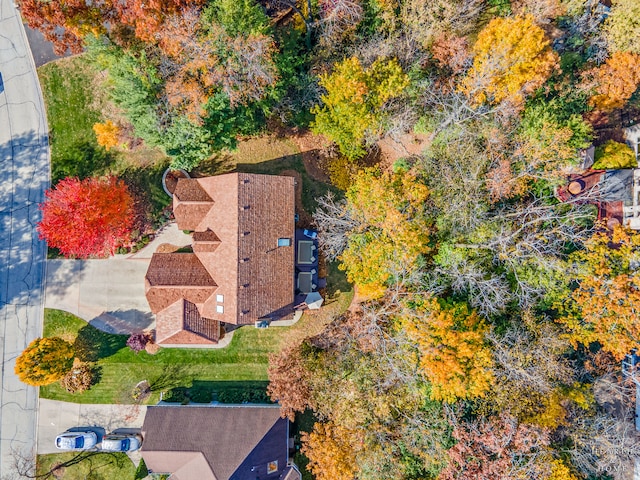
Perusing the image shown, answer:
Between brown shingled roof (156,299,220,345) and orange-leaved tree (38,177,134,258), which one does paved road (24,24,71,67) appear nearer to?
orange-leaved tree (38,177,134,258)

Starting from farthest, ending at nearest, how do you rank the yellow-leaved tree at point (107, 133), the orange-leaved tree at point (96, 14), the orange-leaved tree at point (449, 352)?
the yellow-leaved tree at point (107, 133), the orange-leaved tree at point (96, 14), the orange-leaved tree at point (449, 352)

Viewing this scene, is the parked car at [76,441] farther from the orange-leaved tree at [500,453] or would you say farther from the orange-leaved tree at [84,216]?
the orange-leaved tree at [500,453]

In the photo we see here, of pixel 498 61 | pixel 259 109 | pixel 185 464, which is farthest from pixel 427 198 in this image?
pixel 185 464

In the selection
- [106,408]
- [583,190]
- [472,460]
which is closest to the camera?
[472,460]

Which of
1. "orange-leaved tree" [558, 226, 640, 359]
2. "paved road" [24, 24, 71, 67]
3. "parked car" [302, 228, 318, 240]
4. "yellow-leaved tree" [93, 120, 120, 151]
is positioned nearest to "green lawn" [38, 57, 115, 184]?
"paved road" [24, 24, 71, 67]

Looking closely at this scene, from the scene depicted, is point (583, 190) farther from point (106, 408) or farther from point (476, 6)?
point (106, 408)

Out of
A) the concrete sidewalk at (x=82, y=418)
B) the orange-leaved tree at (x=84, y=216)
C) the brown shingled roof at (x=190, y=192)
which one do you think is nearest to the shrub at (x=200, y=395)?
the concrete sidewalk at (x=82, y=418)
